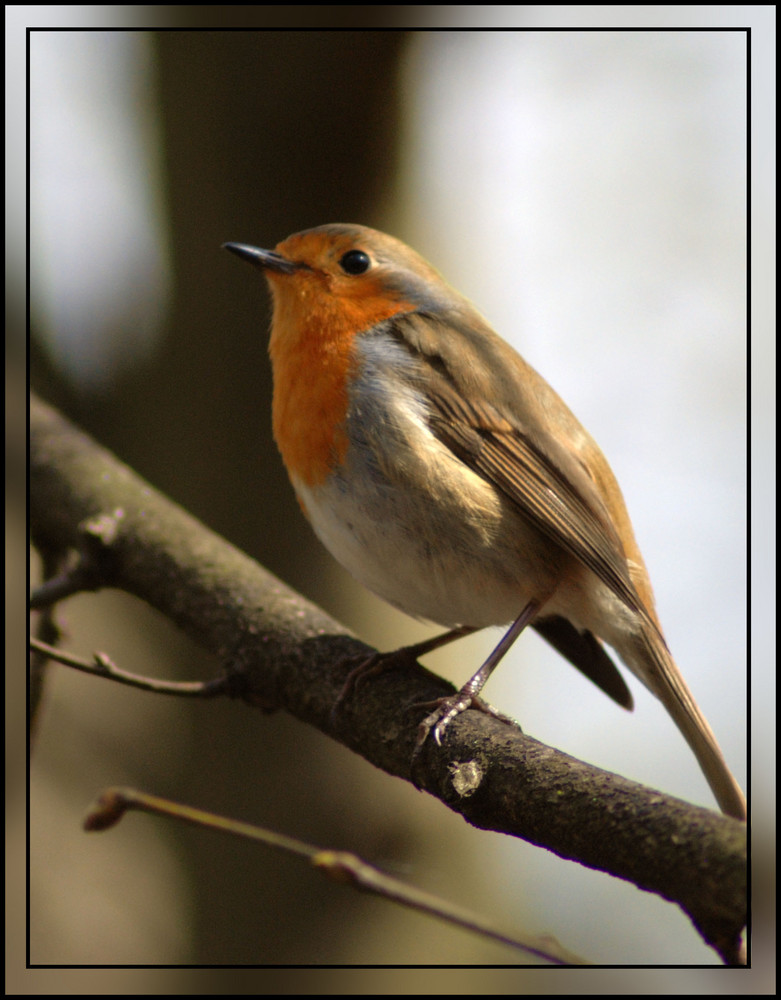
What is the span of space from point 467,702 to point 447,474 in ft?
1.61

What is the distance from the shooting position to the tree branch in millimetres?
1038

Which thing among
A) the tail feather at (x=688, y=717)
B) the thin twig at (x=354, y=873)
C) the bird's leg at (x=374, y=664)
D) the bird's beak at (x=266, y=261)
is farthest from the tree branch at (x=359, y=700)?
the bird's beak at (x=266, y=261)

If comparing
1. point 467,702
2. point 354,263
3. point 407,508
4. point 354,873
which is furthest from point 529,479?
point 354,873

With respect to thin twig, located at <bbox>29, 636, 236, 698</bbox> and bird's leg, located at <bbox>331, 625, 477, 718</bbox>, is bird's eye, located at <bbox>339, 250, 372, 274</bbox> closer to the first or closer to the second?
bird's leg, located at <bbox>331, 625, 477, 718</bbox>

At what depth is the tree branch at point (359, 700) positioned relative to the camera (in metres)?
1.04

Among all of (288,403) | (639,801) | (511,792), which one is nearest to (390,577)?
(288,403)

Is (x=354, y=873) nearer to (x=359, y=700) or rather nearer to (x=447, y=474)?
(x=359, y=700)

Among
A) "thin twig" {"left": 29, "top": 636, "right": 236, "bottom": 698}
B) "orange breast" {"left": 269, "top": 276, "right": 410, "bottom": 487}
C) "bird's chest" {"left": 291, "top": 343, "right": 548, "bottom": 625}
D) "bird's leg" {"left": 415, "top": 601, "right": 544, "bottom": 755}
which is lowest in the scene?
"bird's leg" {"left": 415, "top": 601, "right": 544, "bottom": 755}

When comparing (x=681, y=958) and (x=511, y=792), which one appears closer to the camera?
(x=511, y=792)

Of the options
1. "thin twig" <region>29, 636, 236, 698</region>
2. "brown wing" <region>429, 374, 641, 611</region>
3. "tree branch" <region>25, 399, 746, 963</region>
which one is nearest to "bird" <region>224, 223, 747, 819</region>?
"brown wing" <region>429, 374, 641, 611</region>

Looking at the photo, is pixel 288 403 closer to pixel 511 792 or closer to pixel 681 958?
pixel 511 792
